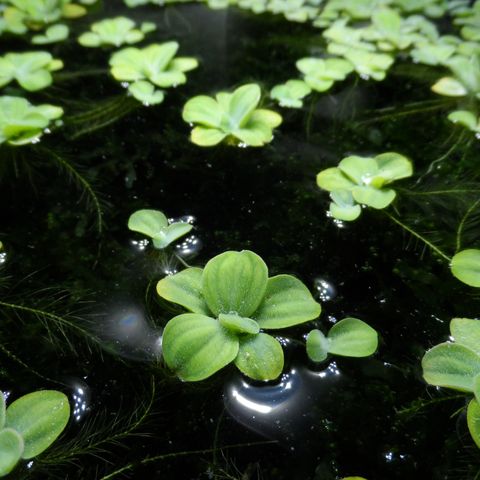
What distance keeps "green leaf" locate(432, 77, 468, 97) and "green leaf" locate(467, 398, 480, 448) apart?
1.26 meters

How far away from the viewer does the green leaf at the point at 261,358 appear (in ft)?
2.91

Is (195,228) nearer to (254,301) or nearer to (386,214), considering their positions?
(254,301)

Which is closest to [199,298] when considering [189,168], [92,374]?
[92,374]

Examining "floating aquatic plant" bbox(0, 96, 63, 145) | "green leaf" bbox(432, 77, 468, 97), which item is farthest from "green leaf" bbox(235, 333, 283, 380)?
"green leaf" bbox(432, 77, 468, 97)

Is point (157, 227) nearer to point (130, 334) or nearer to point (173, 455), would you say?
point (130, 334)

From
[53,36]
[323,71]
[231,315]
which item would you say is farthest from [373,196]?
[53,36]

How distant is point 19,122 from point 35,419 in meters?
0.93

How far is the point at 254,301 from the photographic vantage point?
3.18ft

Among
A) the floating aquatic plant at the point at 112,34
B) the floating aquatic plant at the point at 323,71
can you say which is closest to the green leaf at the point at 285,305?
the floating aquatic plant at the point at 323,71

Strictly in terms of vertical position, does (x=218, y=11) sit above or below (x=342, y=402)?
above

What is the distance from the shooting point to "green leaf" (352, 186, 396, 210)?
1.26 m

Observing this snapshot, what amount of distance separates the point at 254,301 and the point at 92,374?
36cm

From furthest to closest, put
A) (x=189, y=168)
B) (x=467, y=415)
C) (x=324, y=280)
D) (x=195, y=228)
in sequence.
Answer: (x=189, y=168)
(x=195, y=228)
(x=324, y=280)
(x=467, y=415)

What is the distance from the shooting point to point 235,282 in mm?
968
